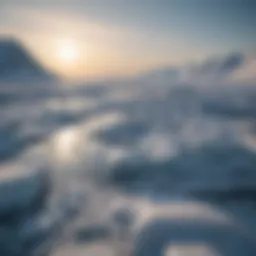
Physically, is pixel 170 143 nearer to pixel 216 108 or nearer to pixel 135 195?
pixel 135 195

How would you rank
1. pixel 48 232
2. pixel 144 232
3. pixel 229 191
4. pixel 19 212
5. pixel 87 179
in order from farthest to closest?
pixel 87 179 < pixel 229 191 < pixel 19 212 < pixel 48 232 < pixel 144 232

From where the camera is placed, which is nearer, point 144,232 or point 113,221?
point 144,232

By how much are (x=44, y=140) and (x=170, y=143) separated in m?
1.74

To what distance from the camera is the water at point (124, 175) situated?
2.13 m

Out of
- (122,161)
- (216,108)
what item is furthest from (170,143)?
(216,108)

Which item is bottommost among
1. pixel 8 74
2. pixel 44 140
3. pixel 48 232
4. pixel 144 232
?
pixel 144 232

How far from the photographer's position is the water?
2129mm

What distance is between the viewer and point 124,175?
124 inches

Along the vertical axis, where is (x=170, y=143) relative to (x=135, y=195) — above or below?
above

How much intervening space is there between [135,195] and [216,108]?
140 inches

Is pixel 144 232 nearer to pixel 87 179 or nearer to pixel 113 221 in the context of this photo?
pixel 113 221

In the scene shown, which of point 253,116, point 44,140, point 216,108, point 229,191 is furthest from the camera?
point 216,108

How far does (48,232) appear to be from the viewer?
2.21 metres

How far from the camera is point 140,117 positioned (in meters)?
5.07
